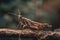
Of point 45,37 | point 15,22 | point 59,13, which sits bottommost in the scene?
point 45,37

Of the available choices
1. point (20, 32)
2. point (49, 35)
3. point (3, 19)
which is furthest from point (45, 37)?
point (3, 19)

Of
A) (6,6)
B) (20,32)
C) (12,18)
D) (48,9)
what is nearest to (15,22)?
(12,18)

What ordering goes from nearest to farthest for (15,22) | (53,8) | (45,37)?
(45,37)
(15,22)
(53,8)

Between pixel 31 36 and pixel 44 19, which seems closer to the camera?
pixel 31 36

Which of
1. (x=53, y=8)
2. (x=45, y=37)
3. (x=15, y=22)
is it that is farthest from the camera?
(x=53, y=8)

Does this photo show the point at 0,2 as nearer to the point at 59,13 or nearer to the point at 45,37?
the point at 59,13

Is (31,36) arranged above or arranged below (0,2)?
below

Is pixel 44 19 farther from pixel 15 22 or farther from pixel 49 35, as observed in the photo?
pixel 49 35

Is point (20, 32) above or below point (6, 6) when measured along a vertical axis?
below

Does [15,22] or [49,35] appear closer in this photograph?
[49,35]
